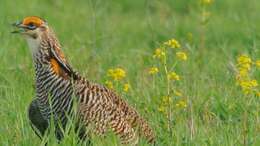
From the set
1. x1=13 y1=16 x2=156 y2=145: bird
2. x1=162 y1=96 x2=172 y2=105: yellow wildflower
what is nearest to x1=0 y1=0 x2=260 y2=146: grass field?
x1=162 y1=96 x2=172 y2=105: yellow wildflower

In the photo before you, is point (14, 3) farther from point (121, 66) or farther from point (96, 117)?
point (96, 117)

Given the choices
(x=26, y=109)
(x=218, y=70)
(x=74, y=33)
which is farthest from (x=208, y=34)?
(x=26, y=109)

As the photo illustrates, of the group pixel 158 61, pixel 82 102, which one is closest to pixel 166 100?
pixel 82 102

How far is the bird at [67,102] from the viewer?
6.90 meters

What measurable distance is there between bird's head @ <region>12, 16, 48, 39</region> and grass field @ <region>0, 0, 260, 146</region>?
1.99 feet

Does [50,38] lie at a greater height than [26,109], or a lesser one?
greater

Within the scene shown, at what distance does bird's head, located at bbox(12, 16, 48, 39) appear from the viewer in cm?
721

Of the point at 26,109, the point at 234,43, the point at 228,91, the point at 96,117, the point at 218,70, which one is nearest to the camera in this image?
the point at 96,117

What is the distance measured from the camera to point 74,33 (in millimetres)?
11500

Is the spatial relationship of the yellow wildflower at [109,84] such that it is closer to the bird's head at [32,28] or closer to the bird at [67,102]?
the bird at [67,102]

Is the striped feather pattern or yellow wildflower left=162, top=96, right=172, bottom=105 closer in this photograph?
the striped feather pattern

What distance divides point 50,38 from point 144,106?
1.21 m

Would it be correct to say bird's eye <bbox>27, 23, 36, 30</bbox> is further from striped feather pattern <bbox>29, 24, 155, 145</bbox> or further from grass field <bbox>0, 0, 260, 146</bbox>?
grass field <bbox>0, 0, 260, 146</bbox>

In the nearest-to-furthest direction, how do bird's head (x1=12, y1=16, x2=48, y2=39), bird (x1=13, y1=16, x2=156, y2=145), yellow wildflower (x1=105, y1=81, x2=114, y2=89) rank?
bird (x1=13, y1=16, x2=156, y2=145)
bird's head (x1=12, y1=16, x2=48, y2=39)
yellow wildflower (x1=105, y1=81, x2=114, y2=89)
